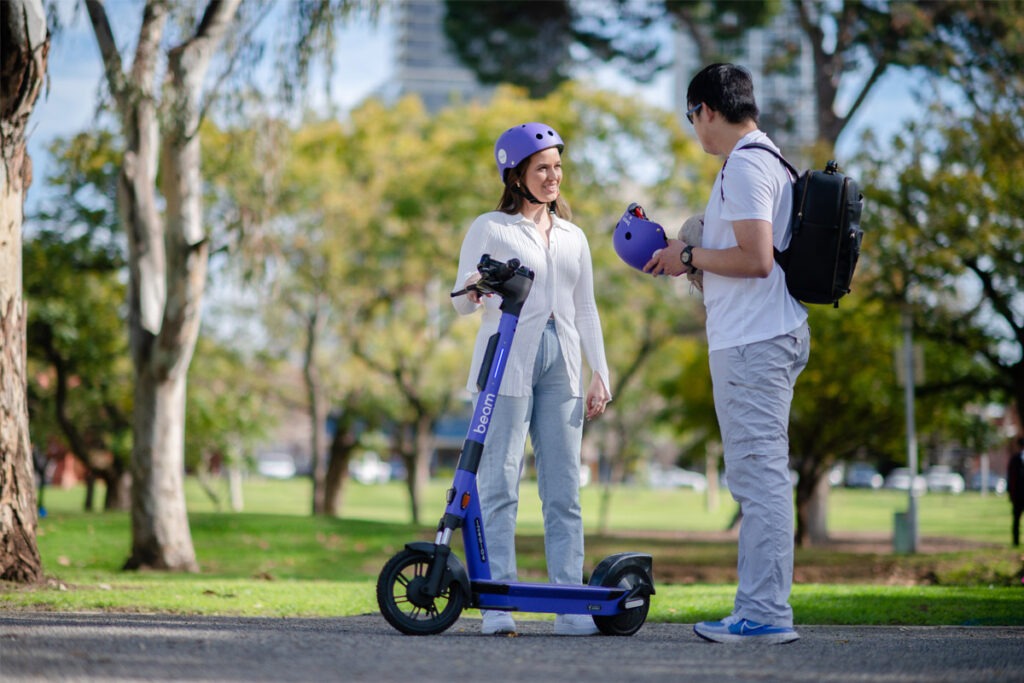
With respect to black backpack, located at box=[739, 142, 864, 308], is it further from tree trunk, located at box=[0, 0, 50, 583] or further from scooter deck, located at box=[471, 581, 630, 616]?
tree trunk, located at box=[0, 0, 50, 583]

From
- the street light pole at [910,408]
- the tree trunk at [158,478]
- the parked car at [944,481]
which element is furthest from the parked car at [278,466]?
Answer: the tree trunk at [158,478]

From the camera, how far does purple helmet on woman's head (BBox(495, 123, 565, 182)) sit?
530 centimetres

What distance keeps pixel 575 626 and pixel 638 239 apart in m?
1.66

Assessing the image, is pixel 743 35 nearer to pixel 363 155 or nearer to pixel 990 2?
pixel 990 2

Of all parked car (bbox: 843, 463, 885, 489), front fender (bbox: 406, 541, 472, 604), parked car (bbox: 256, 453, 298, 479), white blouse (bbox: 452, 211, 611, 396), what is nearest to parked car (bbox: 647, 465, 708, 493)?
parked car (bbox: 843, 463, 885, 489)

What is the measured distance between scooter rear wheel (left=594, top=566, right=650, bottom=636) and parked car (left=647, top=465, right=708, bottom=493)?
78.3m

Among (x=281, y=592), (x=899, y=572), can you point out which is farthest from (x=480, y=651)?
(x=899, y=572)

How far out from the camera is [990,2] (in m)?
20.0

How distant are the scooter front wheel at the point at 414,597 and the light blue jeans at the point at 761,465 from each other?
1110 millimetres

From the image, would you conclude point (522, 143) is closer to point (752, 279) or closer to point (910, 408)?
point (752, 279)

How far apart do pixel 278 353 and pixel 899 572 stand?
19322mm

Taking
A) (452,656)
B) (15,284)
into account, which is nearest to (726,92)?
(452,656)

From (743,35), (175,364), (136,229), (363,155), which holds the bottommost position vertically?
(175,364)

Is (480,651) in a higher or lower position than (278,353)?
lower
